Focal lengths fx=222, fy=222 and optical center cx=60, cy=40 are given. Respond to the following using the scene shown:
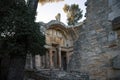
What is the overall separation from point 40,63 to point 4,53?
8.67 metres

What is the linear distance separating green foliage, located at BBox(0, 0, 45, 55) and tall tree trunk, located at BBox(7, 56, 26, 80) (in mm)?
235

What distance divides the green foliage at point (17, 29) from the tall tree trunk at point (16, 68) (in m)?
0.23

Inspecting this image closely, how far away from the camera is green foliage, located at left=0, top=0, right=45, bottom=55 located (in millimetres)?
7098

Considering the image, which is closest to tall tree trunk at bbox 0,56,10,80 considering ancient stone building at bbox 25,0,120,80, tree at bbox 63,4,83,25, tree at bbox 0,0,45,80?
tree at bbox 0,0,45,80

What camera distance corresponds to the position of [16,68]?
7461 millimetres

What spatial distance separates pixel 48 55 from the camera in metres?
17.2

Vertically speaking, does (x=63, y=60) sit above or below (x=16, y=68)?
above

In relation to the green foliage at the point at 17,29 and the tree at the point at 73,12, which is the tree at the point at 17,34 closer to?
the green foliage at the point at 17,29

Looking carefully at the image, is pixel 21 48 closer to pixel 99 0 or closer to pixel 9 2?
pixel 9 2

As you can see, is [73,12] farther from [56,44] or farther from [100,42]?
[100,42]

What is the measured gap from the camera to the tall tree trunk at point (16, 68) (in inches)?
290

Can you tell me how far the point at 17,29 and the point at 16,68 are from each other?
4.41ft

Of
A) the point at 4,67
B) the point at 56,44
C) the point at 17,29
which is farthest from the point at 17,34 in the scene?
the point at 56,44

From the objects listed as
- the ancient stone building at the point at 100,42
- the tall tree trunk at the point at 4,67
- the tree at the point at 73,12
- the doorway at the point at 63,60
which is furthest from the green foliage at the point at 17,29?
the tree at the point at 73,12
